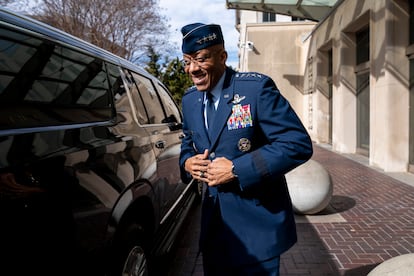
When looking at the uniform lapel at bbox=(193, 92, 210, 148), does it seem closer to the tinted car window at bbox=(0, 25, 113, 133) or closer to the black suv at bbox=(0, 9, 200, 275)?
the black suv at bbox=(0, 9, 200, 275)

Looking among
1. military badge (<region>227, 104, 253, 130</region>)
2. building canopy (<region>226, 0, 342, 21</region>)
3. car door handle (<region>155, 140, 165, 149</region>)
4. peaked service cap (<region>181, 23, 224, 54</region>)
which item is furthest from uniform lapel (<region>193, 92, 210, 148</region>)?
building canopy (<region>226, 0, 342, 21</region>)

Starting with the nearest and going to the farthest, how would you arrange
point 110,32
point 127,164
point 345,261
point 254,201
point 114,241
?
point 254,201, point 114,241, point 127,164, point 345,261, point 110,32

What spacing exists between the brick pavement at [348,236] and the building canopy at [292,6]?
993 centimetres

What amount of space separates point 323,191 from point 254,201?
3720 mm

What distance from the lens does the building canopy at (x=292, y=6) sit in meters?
14.7

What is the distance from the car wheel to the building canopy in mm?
13871

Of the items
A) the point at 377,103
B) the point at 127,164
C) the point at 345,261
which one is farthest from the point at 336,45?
the point at 127,164

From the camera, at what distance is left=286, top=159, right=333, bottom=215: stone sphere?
16.6 ft

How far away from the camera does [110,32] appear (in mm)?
20281

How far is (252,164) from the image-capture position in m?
1.56

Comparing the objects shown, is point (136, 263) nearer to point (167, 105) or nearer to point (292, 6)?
point (167, 105)

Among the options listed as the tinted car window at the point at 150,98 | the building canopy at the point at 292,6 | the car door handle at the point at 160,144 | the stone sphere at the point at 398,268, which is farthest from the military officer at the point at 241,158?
the building canopy at the point at 292,6

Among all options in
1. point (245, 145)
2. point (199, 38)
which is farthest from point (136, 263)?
point (199, 38)

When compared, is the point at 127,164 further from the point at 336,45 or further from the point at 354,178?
the point at 336,45
